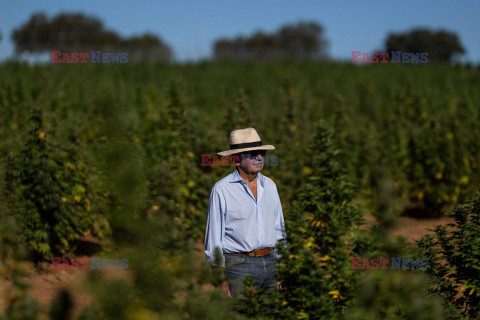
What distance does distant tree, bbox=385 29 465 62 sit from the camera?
72688 mm

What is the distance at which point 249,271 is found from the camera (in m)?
3.50

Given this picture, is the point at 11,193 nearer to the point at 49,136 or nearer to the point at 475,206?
the point at 49,136

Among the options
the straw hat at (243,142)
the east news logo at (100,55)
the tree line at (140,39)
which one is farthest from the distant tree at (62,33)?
the straw hat at (243,142)

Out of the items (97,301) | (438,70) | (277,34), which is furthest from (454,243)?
(277,34)

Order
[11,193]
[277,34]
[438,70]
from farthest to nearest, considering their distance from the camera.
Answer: [277,34], [438,70], [11,193]

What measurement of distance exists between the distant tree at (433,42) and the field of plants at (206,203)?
62144 mm

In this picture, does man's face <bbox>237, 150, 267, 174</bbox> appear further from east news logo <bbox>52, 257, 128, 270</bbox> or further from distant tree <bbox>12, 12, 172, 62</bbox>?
distant tree <bbox>12, 12, 172, 62</bbox>

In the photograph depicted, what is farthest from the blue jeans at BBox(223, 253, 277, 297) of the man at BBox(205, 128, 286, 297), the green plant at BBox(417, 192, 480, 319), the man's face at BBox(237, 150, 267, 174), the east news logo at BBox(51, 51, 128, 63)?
the east news logo at BBox(51, 51, 128, 63)

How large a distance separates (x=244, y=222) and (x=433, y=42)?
79197mm

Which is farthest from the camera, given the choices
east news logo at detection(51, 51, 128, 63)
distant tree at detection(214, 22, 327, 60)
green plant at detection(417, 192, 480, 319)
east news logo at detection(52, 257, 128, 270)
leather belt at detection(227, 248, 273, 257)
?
distant tree at detection(214, 22, 327, 60)

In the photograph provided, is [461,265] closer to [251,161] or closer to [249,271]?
[249,271]

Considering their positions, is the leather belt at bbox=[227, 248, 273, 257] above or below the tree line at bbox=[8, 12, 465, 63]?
below

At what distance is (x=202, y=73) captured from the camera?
3288 cm

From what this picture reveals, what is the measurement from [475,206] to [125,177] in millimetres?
4009
